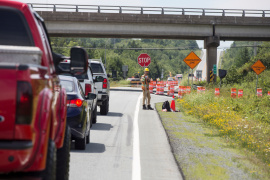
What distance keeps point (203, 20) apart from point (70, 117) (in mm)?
45466

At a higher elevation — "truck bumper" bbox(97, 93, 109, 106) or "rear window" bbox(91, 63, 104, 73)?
"rear window" bbox(91, 63, 104, 73)

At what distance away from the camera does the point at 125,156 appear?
1023 centimetres

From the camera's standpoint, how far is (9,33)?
523 cm

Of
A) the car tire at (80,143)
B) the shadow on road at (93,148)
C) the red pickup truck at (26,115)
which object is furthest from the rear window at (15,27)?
the shadow on road at (93,148)

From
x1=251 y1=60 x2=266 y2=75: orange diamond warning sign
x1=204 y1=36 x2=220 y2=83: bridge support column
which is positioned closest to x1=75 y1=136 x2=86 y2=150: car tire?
x1=251 y1=60 x2=266 y2=75: orange diamond warning sign

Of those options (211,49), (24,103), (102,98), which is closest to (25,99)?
(24,103)

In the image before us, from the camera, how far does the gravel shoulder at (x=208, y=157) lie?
8.52m

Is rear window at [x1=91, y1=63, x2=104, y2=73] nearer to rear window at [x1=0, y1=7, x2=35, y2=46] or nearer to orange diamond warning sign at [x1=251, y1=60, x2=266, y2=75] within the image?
rear window at [x1=0, y1=7, x2=35, y2=46]

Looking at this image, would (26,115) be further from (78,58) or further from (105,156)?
(105,156)

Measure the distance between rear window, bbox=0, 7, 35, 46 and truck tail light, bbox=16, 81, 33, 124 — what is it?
121 cm

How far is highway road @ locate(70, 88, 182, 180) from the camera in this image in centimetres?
830

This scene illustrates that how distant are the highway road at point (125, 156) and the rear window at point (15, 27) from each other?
3155 millimetres

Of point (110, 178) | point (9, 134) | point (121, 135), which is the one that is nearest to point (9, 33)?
point (9, 134)

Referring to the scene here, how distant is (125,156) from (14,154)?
630 centimetres
